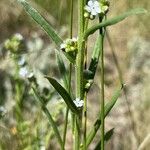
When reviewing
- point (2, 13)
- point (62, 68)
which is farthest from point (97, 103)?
point (62, 68)

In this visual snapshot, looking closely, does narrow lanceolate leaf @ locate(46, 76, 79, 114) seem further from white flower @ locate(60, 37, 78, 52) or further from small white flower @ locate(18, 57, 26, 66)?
small white flower @ locate(18, 57, 26, 66)

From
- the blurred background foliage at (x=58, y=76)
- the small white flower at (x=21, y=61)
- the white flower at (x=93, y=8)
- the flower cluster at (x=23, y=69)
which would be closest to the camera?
the white flower at (x=93, y=8)

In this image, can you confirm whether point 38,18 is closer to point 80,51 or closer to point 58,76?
point 80,51

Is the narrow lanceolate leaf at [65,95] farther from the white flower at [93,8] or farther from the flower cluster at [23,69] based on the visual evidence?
the flower cluster at [23,69]

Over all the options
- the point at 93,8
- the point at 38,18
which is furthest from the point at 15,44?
the point at 93,8

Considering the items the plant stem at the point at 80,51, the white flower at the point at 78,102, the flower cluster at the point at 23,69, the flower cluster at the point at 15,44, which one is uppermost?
the flower cluster at the point at 15,44

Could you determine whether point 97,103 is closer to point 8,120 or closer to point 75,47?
point 8,120

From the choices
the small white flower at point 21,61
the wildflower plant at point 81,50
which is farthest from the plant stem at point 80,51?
the small white flower at point 21,61
